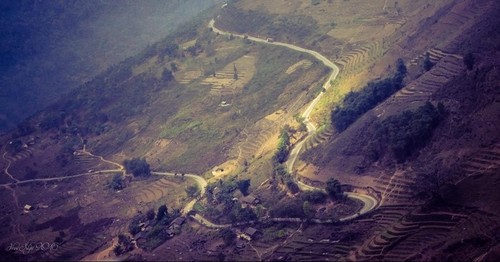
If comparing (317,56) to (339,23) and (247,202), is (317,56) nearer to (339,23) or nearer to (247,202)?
(339,23)

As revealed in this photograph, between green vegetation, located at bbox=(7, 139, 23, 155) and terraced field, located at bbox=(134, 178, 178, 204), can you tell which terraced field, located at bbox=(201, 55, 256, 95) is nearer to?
terraced field, located at bbox=(134, 178, 178, 204)

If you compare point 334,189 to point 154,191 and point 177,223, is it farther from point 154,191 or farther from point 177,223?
point 154,191

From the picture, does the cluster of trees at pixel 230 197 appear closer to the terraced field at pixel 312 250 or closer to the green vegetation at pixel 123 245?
the terraced field at pixel 312 250

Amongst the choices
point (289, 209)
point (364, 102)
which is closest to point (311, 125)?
point (364, 102)

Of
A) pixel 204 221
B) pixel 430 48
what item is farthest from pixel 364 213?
pixel 430 48

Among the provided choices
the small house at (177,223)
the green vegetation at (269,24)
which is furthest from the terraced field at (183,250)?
the green vegetation at (269,24)
